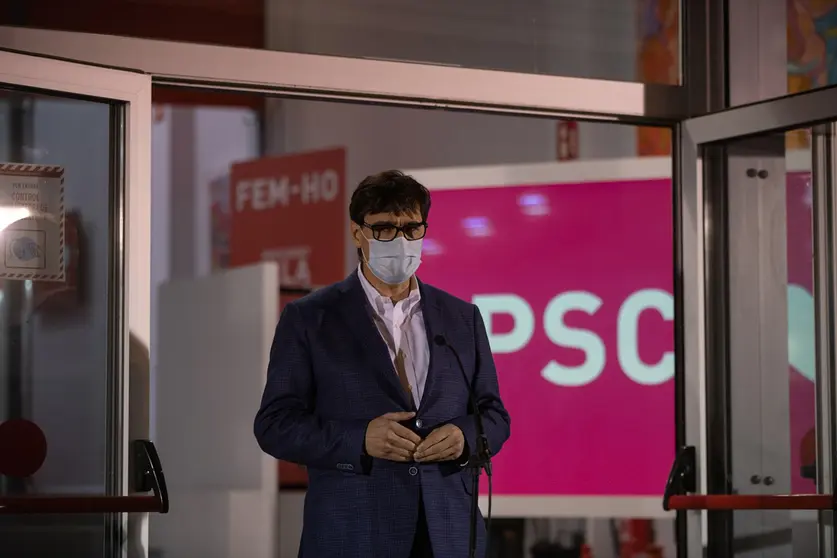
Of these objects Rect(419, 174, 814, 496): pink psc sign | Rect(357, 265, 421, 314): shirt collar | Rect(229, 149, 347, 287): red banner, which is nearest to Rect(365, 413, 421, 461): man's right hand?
Rect(357, 265, 421, 314): shirt collar

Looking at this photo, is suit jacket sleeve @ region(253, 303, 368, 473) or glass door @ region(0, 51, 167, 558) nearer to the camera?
suit jacket sleeve @ region(253, 303, 368, 473)

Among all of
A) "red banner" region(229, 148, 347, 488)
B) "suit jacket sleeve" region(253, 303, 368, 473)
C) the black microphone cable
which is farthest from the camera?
"red banner" region(229, 148, 347, 488)

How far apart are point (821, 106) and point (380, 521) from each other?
180 cm

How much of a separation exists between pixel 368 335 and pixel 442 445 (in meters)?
0.30

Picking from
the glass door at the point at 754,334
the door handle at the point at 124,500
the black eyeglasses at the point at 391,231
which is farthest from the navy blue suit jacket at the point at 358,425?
the glass door at the point at 754,334

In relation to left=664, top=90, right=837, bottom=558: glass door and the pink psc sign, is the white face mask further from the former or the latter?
the pink psc sign

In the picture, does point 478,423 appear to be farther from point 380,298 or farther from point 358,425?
point 380,298

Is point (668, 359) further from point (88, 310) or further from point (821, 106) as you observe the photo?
point (88, 310)

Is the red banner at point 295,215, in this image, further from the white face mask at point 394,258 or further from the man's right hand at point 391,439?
the man's right hand at point 391,439

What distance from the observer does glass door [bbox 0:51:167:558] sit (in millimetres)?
3117

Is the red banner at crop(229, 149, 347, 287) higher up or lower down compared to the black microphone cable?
higher up

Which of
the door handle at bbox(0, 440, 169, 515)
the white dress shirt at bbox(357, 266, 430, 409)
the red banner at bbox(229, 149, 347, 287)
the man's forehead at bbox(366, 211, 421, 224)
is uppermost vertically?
the red banner at bbox(229, 149, 347, 287)

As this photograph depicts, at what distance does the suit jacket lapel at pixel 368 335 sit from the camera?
2566mm

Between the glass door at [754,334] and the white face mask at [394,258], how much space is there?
143 centimetres
